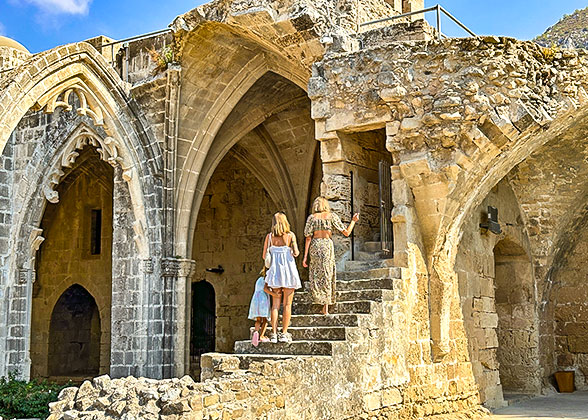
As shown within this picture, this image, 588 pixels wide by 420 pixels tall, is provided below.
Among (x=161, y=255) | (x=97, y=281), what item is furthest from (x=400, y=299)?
(x=97, y=281)

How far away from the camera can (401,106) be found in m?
8.20

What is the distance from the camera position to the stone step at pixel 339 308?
7.39 metres

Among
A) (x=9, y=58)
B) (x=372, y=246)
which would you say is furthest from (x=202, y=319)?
(x=372, y=246)

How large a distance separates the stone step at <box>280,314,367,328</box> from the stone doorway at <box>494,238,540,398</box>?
175 inches

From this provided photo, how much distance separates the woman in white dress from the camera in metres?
6.81

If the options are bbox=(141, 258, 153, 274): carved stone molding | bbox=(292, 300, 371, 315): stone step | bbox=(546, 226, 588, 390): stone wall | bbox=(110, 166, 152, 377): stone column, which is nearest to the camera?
bbox=(292, 300, 371, 315): stone step

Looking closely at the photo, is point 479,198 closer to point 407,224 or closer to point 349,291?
point 407,224

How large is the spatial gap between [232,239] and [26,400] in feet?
18.0

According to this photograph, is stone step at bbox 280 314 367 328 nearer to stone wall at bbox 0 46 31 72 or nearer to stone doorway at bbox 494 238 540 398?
stone doorway at bbox 494 238 540 398

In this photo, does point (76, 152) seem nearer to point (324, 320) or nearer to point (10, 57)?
point (10, 57)

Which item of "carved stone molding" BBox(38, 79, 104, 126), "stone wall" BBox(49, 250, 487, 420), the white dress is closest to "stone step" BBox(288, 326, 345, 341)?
"stone wall" BBox(49, 250, 487, 420)

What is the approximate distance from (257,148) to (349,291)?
6001 mm

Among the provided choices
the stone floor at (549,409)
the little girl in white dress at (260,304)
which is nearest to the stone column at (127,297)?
the little girl in white dress at (260,304)

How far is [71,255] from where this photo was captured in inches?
600
